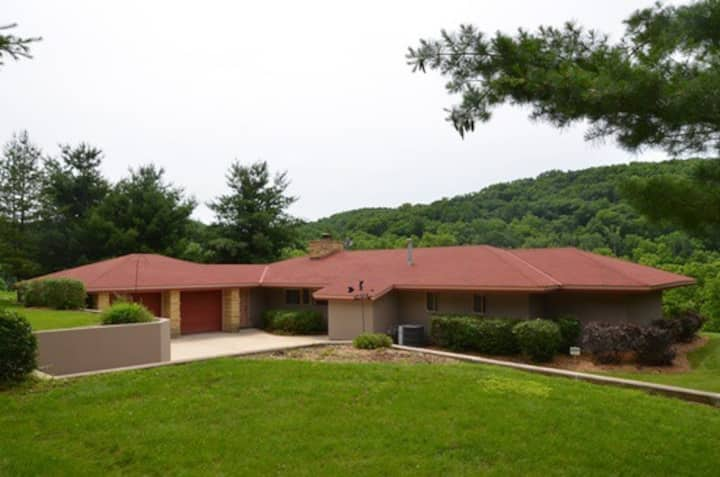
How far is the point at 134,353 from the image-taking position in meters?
13.3

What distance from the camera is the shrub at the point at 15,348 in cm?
919

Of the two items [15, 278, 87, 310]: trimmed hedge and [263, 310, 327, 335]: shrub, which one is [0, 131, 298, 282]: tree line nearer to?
[263, 310, 327, 335]: shrub

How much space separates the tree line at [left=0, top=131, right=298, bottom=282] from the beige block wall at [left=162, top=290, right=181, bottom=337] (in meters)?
13.4

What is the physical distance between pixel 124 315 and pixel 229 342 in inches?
274

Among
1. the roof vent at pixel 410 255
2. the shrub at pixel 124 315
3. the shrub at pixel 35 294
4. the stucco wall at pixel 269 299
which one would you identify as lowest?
the stucco wall at pixel 269 299

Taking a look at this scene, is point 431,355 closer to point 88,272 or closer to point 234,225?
point 88,272

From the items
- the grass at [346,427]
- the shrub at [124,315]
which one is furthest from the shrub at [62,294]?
the grass at [346,427]

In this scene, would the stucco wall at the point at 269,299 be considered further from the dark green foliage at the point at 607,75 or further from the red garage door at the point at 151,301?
the dark green foliage at the point at 607,75

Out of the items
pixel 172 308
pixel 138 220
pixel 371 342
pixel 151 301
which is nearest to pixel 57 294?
pixel 151 301

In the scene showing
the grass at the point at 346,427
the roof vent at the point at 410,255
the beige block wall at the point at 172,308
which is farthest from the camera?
the roof vent at the point at 410,255

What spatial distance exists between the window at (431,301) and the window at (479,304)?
64.6 inches

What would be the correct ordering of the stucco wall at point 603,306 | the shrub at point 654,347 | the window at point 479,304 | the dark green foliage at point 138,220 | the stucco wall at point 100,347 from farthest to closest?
the dark green foliage at point 138,220 < the window at point 479,304 < the stucco wall at point 603,306 < the shrub at point 654,347 < the stucco wall at point 100,347

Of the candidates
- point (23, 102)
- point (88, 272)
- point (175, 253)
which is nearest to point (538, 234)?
point (175, 253)

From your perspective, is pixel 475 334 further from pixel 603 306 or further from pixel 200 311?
pixel 200 311
